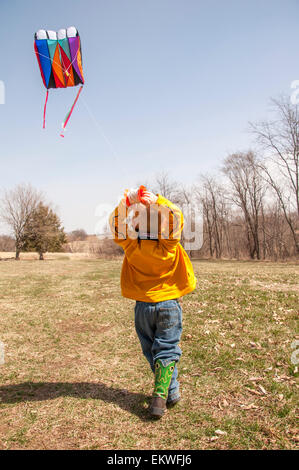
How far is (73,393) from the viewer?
3.54m

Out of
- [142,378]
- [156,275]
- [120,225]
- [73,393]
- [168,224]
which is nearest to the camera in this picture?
[168,224]

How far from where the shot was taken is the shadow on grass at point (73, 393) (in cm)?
328

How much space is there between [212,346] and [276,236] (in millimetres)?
32485

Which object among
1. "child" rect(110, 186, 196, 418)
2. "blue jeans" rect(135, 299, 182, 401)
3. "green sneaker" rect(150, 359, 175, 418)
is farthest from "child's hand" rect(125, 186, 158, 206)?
"green sneaker" rect(150, 359, 175, 418)

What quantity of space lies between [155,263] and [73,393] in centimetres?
192

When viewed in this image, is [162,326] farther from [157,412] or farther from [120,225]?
[120,225]

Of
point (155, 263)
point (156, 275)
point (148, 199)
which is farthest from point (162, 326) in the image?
point (148, 199)

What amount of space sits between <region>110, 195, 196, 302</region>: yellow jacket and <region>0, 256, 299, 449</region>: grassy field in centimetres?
120

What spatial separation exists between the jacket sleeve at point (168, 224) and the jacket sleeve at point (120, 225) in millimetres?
392

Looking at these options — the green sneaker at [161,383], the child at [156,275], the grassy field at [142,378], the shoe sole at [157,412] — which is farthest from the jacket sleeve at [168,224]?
the grassy field at [142,378]

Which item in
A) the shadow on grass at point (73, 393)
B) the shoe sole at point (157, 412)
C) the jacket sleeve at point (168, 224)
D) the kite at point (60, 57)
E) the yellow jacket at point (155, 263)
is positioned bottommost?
the shadow on grass at point (73, 393)

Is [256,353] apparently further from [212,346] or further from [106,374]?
[106,374]

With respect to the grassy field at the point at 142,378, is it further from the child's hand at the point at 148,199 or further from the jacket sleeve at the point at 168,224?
the child's hand at the point at 148,199
